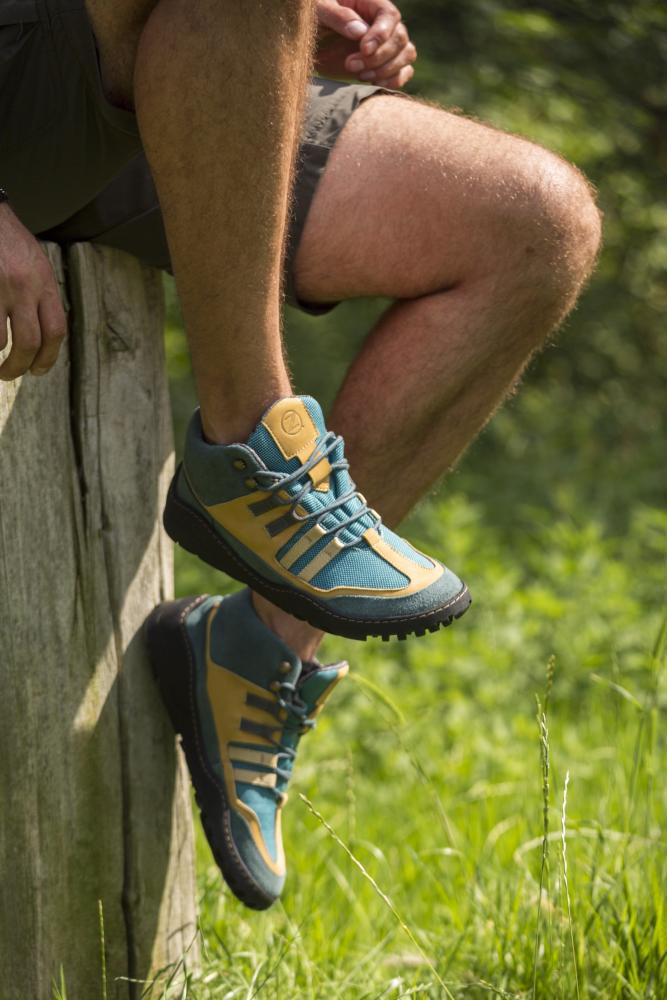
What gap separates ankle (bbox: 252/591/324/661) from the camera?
1860mm

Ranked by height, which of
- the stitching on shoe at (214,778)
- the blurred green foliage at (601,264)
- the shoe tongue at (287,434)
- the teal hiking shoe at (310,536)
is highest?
the shoe tongue at (287,434)

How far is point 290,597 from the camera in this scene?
63.9 inches

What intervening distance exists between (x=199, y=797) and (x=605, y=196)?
19.7 ft

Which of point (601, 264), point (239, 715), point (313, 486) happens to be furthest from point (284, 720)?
point (601, 264)

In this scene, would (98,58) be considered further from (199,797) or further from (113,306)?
(199,797)

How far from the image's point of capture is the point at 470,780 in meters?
3.30

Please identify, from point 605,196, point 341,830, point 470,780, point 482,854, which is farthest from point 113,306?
point 605,196

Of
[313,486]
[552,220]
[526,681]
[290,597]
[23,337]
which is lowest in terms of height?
[526,681]

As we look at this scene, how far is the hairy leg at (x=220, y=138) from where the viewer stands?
1376mm

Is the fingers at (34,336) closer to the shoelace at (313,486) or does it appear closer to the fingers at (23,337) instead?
the fingers at (23,337)

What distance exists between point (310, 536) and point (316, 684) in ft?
1.10

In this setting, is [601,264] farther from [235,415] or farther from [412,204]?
[235,415]

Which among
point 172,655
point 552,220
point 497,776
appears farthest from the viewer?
point 497,776

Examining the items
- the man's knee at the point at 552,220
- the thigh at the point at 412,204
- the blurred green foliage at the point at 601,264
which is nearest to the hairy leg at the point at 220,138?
the thigh at the point at 412,204
